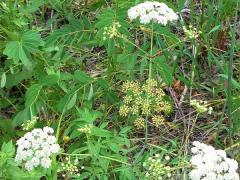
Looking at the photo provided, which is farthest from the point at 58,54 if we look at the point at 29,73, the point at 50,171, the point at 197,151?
the point at 197,151

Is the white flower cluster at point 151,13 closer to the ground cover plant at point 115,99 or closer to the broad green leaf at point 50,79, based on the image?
the ground cover plant at point 115,99

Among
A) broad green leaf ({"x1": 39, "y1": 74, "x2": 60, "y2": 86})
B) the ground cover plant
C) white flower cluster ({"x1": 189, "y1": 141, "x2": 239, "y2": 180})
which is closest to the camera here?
white flower cluster ({"x1": 189, "y1": 141, "x2": 239, "y2": 180})

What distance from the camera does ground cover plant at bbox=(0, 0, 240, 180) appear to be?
2432 mm

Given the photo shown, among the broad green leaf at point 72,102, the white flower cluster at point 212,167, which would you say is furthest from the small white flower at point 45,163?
the broad green leaf at point 72,102

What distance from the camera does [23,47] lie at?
2.84 metres

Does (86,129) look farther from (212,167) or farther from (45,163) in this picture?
(212,167)

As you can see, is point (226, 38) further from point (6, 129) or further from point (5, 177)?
point (5, 177)

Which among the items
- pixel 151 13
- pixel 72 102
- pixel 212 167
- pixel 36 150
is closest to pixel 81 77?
pixel 72 102

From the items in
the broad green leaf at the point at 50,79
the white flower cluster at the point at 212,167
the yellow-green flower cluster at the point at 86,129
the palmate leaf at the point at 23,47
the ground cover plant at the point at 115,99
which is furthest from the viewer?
the broad green leaf at the point at 50,79

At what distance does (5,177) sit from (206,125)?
1526 mm

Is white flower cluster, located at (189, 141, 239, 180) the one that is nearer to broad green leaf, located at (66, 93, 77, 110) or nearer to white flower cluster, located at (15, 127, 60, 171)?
white flower cluster, located at (15, 127, 60, 171)

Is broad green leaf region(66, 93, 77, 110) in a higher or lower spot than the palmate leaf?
lower

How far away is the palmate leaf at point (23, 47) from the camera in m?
2.78

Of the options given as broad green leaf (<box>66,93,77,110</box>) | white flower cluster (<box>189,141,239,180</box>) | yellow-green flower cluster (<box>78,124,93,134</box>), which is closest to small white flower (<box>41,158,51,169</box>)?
yellow-green flower cluster (<box>78,124,93,134</box>)
